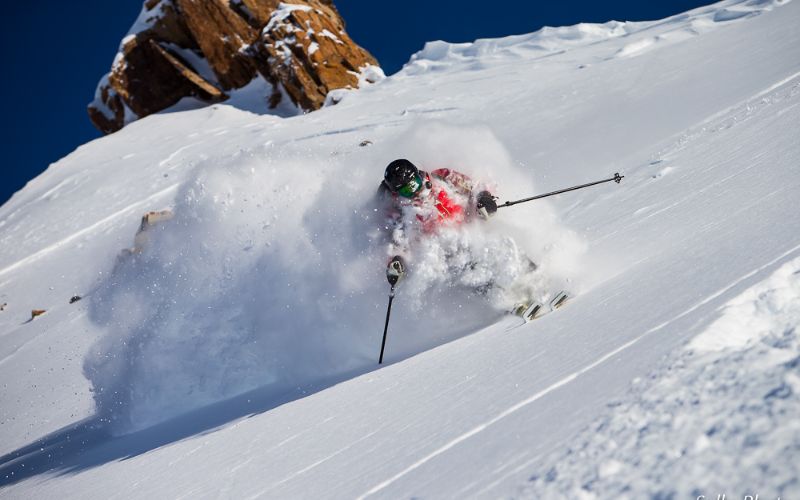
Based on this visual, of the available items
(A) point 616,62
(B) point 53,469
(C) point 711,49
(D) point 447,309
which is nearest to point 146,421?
(B) point 53,469

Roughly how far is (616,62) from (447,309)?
60.9 ft

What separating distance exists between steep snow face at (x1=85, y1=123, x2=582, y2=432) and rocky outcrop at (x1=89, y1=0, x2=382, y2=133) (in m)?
27.3

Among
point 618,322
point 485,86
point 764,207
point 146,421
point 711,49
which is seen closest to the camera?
point 618,322

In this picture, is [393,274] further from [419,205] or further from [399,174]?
[399,174]

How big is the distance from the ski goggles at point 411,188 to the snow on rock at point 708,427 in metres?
3.71

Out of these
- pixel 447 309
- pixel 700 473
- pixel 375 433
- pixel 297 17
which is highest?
pixel 297 17

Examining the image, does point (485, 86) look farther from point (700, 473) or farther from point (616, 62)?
point (700, 473)

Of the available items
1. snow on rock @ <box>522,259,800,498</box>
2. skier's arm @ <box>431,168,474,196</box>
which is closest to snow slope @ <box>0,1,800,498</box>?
snow on rock @ <box>522,259,800,498</box>

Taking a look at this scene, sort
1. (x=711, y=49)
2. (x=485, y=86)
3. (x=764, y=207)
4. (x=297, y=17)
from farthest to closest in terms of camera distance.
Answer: (x=297, y=17), (x=485, y=86), (x=711, y=49), (x=764, y=207)

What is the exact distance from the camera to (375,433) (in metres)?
3.36

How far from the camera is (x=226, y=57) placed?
4072cm

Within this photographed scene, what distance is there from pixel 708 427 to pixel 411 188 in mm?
4221

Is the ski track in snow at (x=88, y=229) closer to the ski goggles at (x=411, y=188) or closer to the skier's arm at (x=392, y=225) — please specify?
the skier's arm at (x=392, y=225)

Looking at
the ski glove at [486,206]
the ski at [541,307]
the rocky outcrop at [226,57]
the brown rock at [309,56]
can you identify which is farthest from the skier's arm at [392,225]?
the rocky outcrop at [226,57]
